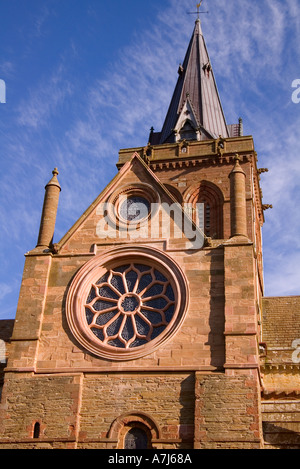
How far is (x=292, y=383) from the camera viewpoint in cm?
2323

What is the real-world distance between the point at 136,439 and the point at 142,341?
2.86 m

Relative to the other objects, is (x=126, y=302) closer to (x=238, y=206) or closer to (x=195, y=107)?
(x=238, y=206)

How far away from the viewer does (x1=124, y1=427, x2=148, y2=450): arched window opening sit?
18.8 m

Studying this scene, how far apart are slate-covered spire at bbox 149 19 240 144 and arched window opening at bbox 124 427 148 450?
63.1 ft

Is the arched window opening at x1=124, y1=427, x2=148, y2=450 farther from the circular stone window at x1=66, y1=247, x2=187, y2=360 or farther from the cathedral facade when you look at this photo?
the circular stone window at x1=66, y1=247, x2=187, y2=360

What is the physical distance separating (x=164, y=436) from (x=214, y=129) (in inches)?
833

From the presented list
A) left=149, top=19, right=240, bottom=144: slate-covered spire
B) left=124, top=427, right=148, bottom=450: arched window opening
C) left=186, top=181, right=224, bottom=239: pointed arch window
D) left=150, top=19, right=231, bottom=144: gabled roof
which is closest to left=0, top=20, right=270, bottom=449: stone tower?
left=124, top=427, right=148, bottom=450: arched window opening

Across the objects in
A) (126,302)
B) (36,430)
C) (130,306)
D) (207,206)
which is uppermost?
(207,206)

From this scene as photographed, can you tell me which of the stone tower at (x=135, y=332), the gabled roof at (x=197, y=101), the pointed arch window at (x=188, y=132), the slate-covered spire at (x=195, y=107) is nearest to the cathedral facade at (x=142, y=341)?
the stone tower at (x=135, y=332)

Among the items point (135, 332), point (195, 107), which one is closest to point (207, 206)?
point (195, 107)

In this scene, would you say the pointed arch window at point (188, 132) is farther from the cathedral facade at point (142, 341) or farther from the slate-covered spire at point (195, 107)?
the cathedral facade at point (142, 341)

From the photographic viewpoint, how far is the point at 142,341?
2064 centimetres
